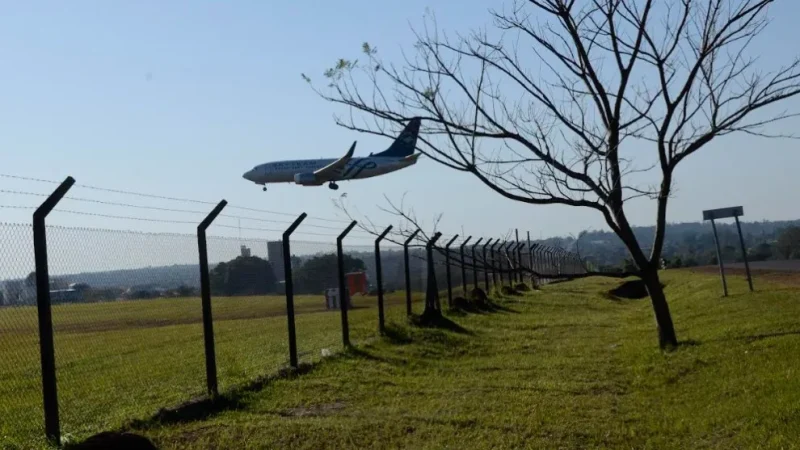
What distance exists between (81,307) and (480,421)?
11.7ft

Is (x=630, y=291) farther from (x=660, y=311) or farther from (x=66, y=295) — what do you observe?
(x=66, y=295)

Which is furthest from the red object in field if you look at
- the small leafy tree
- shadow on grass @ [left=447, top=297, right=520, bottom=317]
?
the small leafy tree

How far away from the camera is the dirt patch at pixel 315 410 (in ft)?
32.1

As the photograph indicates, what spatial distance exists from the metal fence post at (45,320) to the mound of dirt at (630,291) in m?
29.7

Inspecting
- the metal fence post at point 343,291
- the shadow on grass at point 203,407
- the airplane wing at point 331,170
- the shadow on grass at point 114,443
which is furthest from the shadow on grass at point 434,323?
the airplane wing at point 331,170

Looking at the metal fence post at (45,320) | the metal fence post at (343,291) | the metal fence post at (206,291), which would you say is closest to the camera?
the metal fence post at (45,320)

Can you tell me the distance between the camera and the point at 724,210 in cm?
2120

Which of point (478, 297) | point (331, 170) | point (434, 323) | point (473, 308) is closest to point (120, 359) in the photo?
point (434, 323)

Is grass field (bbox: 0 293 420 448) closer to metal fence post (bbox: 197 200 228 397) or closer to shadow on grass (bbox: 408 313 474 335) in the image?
metal fence post (bbox: 197 200 228 397)

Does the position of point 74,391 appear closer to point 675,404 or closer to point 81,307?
point 81,307

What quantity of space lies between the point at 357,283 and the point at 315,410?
10.4m

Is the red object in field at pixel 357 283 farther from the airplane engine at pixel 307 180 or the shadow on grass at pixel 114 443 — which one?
the airplane engine at pixel 307 180

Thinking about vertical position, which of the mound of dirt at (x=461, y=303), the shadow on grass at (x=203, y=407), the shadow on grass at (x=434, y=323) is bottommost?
the shadow on grass at (x=203, y=407)

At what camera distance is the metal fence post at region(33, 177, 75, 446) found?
25.9ft
